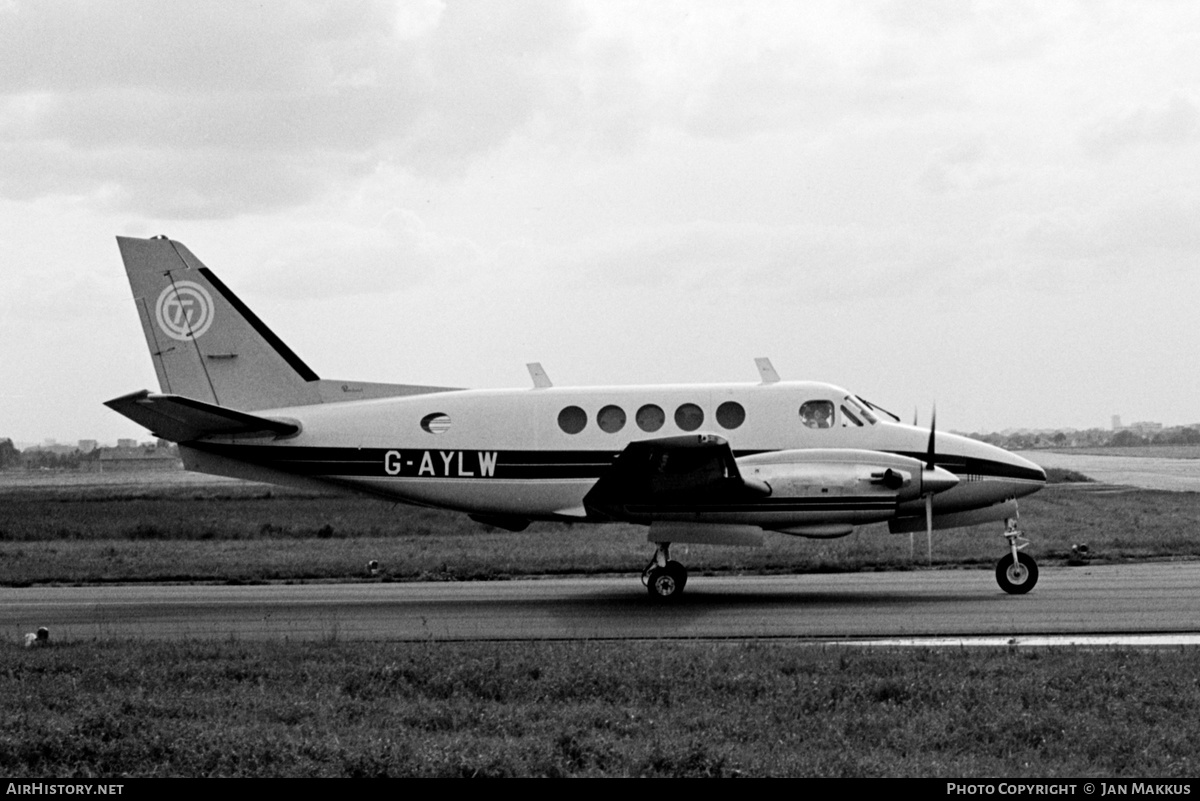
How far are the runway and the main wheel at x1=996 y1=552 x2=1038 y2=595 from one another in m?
0.24

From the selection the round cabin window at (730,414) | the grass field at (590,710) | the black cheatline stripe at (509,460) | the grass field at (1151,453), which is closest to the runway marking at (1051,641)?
the grass field at (590,710)

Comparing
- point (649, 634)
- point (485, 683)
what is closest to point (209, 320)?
point (649, 634)

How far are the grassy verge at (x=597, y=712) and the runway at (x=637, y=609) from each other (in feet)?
6.38

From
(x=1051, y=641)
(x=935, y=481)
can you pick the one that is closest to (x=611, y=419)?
(x=935, y=481)

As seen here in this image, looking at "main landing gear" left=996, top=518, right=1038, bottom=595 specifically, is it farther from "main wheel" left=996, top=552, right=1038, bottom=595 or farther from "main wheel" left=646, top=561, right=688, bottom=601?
"main wheel" left=646, top=561, right=688, bottom=601

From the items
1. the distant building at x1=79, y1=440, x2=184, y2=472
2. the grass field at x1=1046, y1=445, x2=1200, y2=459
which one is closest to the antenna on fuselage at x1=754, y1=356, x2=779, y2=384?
the distant building at x1=79, y1=440, x2=184, y2=472

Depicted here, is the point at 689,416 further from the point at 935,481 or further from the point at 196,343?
the point at 196,343

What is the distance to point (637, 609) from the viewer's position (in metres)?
17.5

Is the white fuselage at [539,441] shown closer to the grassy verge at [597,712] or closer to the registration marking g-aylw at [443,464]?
the registration marking g-aylw at [443,464]

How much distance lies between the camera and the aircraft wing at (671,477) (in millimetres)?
17391

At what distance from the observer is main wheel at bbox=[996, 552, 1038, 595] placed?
59.4ft

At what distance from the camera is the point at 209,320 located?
68.1 ft
